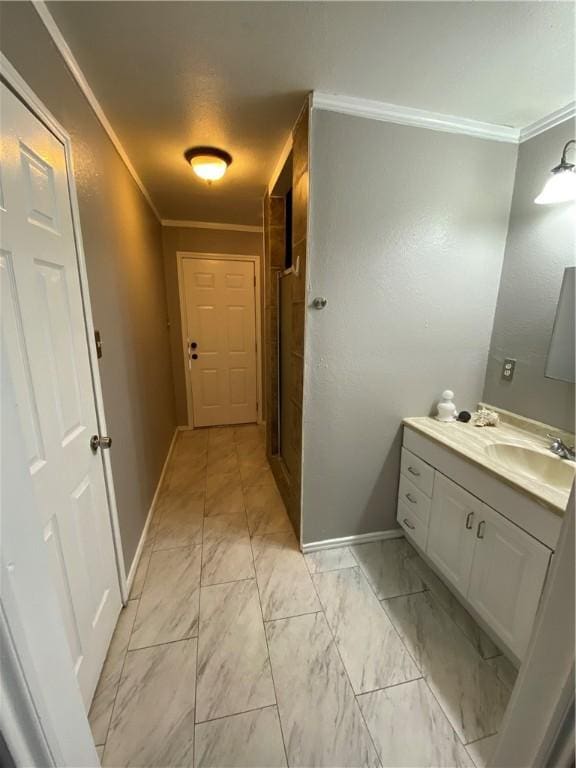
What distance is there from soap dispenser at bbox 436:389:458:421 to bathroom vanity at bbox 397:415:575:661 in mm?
60

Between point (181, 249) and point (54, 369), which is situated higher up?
point (181, 249)

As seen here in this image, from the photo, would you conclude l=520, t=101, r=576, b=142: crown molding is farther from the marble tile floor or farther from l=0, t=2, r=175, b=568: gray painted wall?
the marble tile floor

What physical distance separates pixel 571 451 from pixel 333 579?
4.36 ft

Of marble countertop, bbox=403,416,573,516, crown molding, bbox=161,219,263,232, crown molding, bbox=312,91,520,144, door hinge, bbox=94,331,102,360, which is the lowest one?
marble countertop, bbox=403,416,573,516

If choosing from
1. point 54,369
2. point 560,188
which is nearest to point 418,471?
point 560,188

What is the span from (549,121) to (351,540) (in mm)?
2482

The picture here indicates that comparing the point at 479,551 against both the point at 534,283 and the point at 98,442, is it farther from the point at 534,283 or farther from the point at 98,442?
the point at 98,442

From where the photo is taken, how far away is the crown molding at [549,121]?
1400 millimetres

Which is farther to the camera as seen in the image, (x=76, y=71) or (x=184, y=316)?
(x=184, y=316)

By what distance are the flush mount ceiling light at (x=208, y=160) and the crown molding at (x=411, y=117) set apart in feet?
2.40

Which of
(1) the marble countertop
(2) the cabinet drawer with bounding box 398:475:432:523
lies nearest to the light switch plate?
(1) the marble countertop

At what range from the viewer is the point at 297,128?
159 centimetres

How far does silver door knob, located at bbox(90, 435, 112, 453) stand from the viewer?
4.13ft

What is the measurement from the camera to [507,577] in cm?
120
